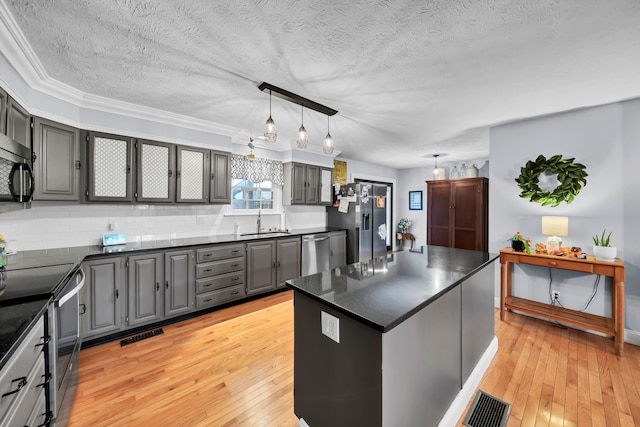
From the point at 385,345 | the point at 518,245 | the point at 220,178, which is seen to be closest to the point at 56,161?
the point at 220,178

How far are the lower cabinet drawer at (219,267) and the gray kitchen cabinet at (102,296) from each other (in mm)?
752

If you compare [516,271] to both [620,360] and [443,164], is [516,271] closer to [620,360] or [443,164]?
[620,360]

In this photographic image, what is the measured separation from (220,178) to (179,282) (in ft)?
4.85

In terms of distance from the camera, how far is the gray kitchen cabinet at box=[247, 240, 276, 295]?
352 centimetres

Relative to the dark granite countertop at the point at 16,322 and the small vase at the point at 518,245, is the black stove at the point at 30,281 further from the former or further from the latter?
the small vase at the point at 518,245

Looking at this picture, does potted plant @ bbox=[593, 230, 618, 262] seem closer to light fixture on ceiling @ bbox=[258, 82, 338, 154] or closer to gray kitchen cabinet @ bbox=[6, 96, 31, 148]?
light fixture on ceiling @ bbox=[258, 82, 338, 154]

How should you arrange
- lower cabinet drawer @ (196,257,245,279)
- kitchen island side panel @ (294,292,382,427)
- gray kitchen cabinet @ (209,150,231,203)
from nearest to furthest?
kitchen island side panel @ (294,292,382,427), lower cabinet drawer @ (196,257,245,279), gray kitchen cabinet @ (209,150,231,203)

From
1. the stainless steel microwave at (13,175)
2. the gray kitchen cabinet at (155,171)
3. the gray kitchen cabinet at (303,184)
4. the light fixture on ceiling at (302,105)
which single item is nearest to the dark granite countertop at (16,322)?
the stainless steel microwave at (13,175)

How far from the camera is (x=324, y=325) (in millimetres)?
1337

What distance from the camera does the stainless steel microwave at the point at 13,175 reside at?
1.49m

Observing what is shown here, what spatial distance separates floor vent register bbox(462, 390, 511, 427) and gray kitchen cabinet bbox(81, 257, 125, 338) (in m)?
3.17

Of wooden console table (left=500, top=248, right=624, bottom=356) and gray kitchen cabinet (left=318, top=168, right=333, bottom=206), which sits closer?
wooden console table (left=500, top=248, right=624, bottom=356)

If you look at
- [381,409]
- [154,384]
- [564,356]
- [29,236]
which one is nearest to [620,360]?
[564,356]

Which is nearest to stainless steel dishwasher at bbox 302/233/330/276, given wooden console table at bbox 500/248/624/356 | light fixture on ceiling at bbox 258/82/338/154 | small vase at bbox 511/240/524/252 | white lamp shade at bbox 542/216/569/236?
light fixture on ceiling at bbox 258/82/338/154
